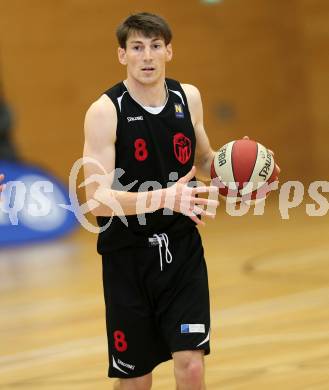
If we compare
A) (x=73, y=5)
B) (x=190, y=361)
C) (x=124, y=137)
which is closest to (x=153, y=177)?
(x=124, y=137)

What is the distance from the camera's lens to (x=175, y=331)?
4594mm

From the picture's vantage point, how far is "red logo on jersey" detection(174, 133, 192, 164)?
15.5ft

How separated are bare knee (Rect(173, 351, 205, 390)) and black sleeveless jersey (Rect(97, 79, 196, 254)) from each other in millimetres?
607

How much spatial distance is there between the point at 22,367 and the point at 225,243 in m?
5.05

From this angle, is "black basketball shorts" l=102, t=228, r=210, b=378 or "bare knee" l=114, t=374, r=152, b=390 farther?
"bare knee" l=114, t=374, r=152, b=390

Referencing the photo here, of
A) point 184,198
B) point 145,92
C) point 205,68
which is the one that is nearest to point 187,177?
point 184,198

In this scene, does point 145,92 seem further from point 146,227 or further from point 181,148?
point 146,227

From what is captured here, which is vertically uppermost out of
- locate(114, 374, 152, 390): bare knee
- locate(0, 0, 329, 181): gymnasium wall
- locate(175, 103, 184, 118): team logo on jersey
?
locate(0, 0, 329, 181): gymnasium wall

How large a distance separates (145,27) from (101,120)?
51 cm

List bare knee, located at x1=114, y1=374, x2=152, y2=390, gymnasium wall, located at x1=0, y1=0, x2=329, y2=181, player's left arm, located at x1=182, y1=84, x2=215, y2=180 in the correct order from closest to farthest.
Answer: bare knee, located at x1=114, y1=374, x2=152, y2=390 → player's left arm, located at x1=182, y1=84, x2=215, y2=180 → gymnasium wall, located at x1=0, y1=0, x2=329, y2=181

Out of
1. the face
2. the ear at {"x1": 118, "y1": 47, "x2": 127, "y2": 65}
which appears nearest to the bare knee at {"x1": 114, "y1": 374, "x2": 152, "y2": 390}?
the face

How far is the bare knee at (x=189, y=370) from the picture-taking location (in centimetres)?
450

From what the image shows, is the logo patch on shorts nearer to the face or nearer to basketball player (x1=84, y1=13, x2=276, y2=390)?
basketball player (x1=84, y1=13, x2=276, y2=390)

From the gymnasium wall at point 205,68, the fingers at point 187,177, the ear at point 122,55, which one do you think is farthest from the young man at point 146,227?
the gymnasium wall at point 205,68
